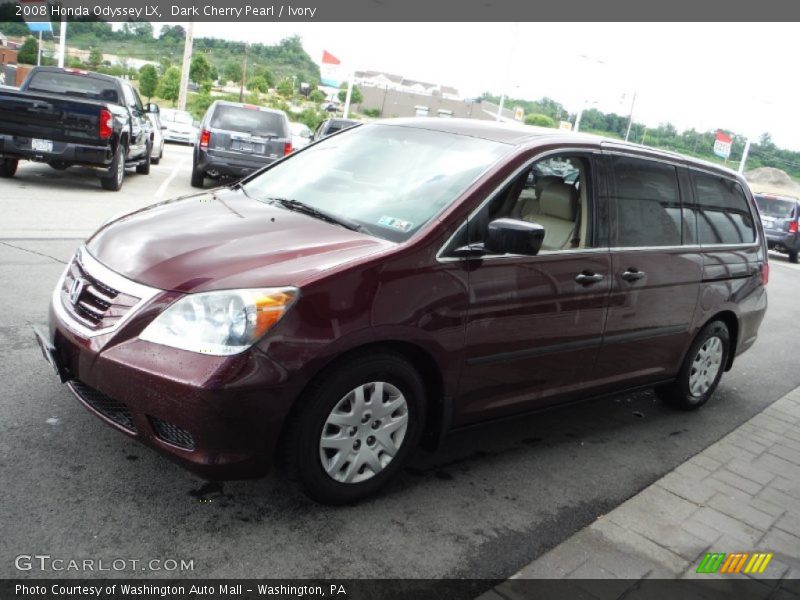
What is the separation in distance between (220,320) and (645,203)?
2799 millimetres

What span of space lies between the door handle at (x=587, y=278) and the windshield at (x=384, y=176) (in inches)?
30.8

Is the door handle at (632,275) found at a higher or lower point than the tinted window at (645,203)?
lower

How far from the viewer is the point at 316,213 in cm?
378

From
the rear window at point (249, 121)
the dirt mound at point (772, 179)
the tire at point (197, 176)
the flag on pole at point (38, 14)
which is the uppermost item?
the flag on pole at point (38, 14)

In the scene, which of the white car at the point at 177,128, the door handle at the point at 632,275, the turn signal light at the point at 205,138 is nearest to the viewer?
the door handle at the point at 632,275

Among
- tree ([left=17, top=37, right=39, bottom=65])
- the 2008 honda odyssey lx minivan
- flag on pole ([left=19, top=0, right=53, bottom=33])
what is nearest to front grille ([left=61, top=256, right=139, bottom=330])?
the 2008 honda odyssey lx minivan

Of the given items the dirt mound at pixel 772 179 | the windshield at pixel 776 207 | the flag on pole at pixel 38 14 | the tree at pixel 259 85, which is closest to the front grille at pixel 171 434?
the windshield at pixel 776 207

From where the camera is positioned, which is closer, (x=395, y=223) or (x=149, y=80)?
(x=395, y=223)

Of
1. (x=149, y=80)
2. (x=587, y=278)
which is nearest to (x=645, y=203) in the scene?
(x=587, y=278)

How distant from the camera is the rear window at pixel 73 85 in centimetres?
1299

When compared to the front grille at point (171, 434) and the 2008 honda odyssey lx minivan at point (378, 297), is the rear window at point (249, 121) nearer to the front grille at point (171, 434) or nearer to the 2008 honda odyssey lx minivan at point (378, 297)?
the 2008 honda odyssey lx minivan at point (378, 297)

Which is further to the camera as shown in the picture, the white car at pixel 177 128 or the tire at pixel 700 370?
the white car at pixel 177 128

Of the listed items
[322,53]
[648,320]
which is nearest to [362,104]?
[322,53]

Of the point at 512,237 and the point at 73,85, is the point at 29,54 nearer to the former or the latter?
the point at 73,85
